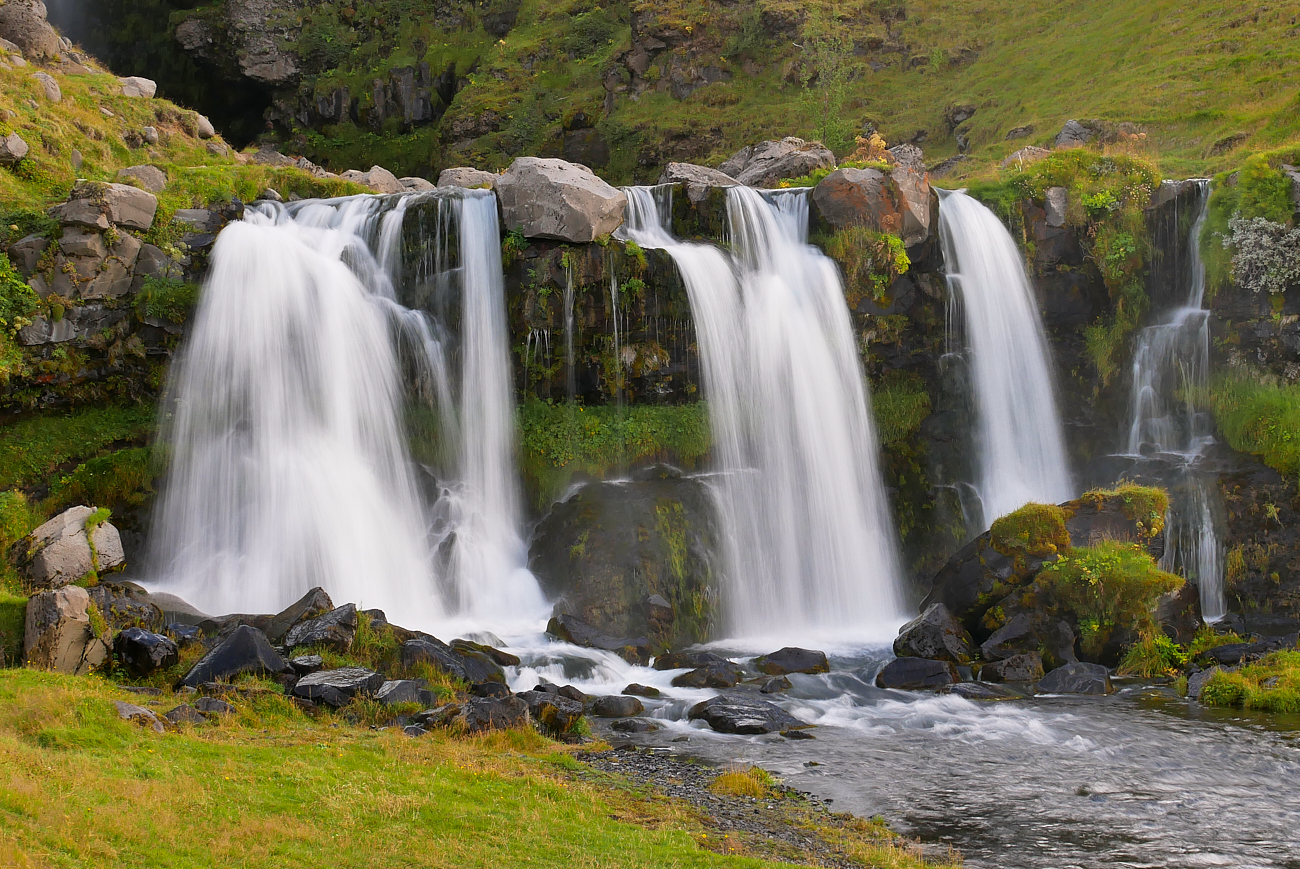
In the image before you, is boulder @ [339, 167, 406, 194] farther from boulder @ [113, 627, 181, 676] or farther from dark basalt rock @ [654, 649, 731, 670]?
boulder @ [113, 627, 181, 676]

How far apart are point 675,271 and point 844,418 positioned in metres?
5.74

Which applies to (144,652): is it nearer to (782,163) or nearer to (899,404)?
(899,404)

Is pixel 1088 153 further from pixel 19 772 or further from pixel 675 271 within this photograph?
pixel 19 772

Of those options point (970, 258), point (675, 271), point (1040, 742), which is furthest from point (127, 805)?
point (970, 258)

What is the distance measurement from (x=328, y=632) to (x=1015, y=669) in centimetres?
1192

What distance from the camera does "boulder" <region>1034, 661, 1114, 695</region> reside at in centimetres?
1658

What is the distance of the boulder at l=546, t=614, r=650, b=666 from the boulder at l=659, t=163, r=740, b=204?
11.8 metres

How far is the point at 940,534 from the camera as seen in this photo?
25.0 m

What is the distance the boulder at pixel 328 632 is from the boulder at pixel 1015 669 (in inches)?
436

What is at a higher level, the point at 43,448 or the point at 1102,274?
the point at 1102,274

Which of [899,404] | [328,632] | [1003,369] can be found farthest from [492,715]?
[1003,369]

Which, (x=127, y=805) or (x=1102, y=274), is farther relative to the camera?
(x=1102, y=274)

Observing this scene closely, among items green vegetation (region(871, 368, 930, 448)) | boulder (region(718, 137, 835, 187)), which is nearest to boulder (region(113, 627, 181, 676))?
green vegetation (region(871, 368, 930, 448))

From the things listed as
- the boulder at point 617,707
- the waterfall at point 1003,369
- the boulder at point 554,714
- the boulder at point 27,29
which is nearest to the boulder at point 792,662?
the boulder at point 617,707
